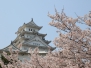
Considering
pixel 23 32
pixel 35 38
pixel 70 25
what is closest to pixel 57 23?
pixel 70 25

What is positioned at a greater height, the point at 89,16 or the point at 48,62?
the point at 89,16

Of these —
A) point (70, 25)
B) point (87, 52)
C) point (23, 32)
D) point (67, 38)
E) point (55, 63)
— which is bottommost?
point (55, 63)

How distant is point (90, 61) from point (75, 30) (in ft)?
2.81

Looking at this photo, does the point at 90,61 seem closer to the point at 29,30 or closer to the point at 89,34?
the point at 89,34

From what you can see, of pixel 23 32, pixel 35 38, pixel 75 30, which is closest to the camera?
pixel 75 30

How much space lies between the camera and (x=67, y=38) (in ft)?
14.6

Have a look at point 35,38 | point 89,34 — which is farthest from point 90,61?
point 35,38

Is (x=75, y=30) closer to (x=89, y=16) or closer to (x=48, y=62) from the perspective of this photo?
(x=89, y=16)

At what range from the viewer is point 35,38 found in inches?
1256

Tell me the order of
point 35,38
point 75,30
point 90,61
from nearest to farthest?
point 90,61 → point 75,30 → point 35,38

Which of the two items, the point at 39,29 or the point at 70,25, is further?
the point at 39,29

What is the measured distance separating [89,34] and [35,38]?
90.1 ft

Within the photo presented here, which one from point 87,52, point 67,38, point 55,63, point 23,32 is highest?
point 23,32

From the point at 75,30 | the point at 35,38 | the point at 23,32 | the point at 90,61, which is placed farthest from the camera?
the point at 23,32
